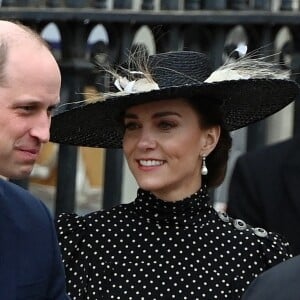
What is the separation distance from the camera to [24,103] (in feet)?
9.23

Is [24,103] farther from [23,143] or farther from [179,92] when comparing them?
[179,92]

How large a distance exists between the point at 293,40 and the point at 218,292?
5.88ft

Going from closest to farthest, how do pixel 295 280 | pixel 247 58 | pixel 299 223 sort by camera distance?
pixel 295 280
pixel 247 58
pixel 299 223

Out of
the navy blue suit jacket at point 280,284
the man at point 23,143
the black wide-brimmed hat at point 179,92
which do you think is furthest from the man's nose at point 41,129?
the navy blue suit jacket at point 280,284

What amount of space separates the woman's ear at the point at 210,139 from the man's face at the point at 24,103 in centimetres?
85

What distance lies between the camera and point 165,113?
3.56m

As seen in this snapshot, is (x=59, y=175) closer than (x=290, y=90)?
No

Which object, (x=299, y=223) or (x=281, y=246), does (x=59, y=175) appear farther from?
(x=281, y=246)

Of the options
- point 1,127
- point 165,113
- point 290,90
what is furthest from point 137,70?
point 1,127

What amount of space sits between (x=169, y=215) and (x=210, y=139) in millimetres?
262

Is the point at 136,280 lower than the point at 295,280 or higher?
lower

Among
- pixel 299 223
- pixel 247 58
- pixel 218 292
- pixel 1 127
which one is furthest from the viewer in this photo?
pixel 299 223

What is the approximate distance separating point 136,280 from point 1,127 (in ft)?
2.64

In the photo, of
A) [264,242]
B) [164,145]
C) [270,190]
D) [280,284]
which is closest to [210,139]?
[164,145]
